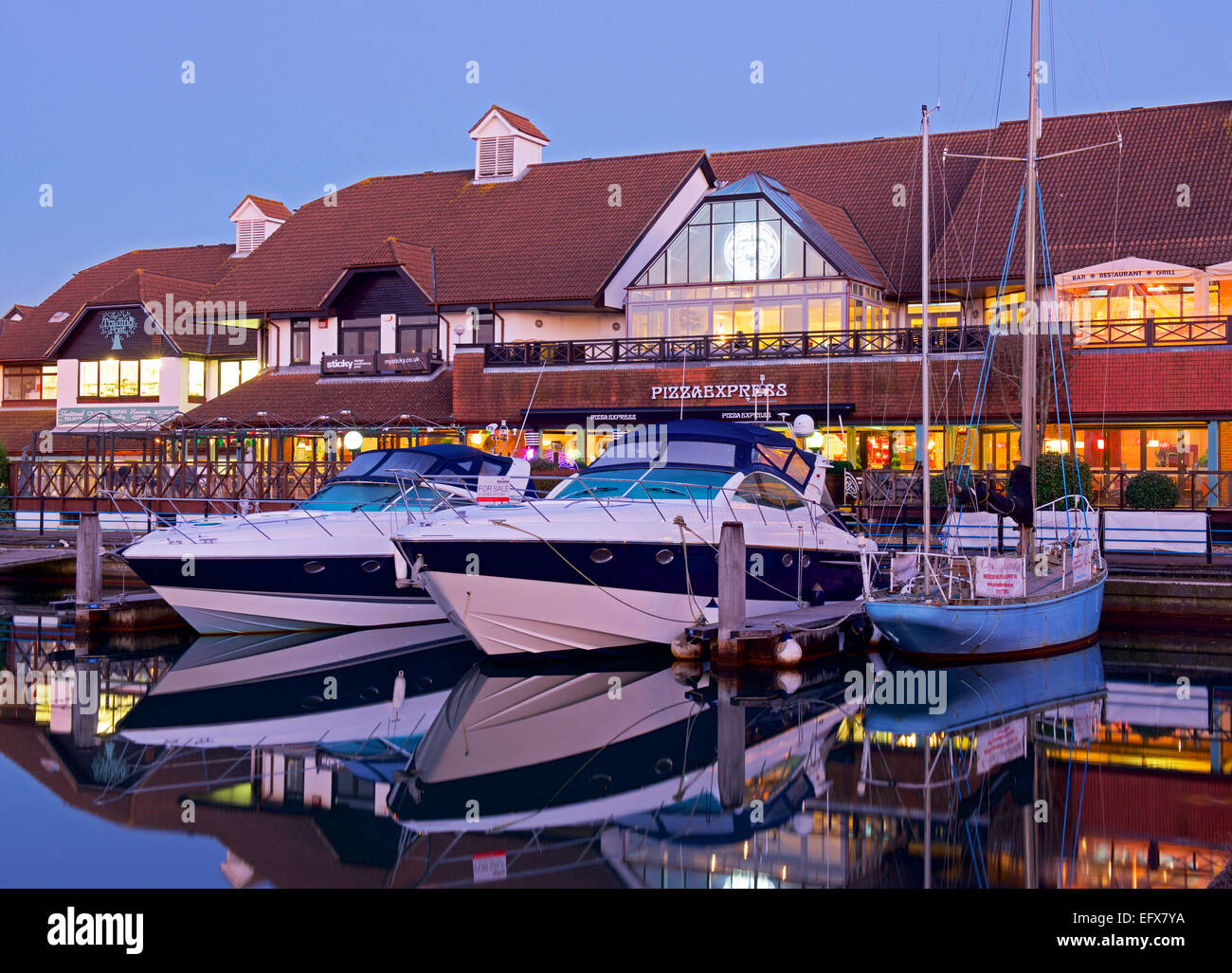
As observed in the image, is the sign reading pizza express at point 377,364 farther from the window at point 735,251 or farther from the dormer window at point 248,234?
the dormer window at point 248,234

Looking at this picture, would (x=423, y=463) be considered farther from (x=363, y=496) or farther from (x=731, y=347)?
(x=731, y=347)

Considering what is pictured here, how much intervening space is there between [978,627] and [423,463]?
10.9 meters

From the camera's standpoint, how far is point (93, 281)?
184 ft

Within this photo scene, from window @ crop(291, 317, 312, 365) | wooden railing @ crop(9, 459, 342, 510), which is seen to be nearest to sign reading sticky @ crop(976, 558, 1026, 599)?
wooden railing @ crop(9, 459, 342, 510)

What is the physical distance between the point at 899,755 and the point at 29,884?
834 cm

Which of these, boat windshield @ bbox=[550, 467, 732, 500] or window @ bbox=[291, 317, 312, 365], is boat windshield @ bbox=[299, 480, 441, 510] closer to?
boat windshield @ bbox=[550, 467, 732, 500]

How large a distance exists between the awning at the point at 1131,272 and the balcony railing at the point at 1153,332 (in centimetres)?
106

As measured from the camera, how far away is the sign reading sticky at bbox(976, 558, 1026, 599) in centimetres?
1881

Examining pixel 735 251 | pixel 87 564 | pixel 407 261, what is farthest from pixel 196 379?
pixel 87 564

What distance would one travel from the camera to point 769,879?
33.3 feet

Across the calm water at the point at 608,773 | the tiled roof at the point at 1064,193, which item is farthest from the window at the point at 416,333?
the calm water at the point at 608,773

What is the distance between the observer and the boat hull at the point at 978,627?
60.4ft
